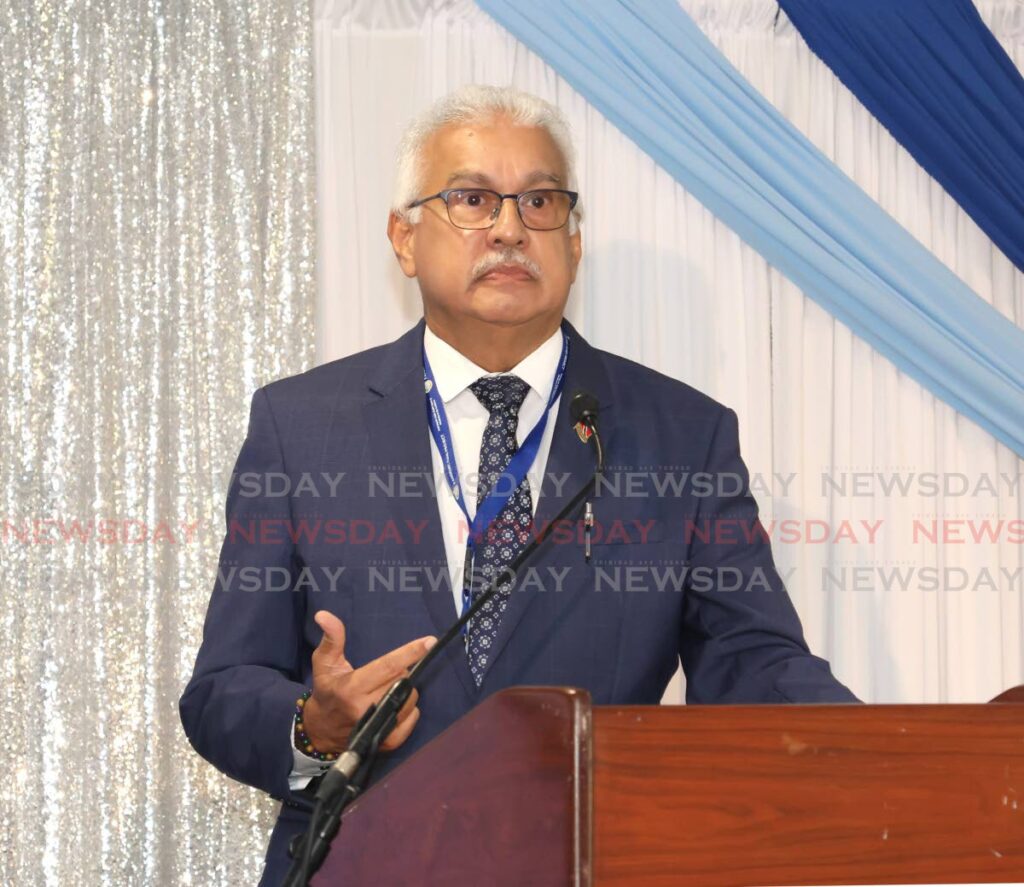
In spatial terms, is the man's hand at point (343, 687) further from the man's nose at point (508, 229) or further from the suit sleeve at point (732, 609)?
the man's nose at point (508, 229)

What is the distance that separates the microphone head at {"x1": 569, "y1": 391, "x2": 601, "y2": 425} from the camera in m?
2.02

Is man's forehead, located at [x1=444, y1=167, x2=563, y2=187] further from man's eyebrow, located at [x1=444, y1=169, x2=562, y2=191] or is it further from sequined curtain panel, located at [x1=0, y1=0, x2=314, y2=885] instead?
sequined curtain panel, located at [x1=0, y1=0, x2=314, y2=885]

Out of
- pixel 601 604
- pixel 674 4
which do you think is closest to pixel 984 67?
pixel 674 4

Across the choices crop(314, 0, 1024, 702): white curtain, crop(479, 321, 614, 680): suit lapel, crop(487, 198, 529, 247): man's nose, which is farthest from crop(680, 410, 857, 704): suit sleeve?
crop(314, 0, 1024, 702): white curtain

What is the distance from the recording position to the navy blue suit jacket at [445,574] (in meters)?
2.27

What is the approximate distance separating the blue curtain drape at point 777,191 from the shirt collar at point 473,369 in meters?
1.04

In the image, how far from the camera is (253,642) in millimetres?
2301

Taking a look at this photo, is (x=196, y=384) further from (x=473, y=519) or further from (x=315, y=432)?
(x=473, y=519)

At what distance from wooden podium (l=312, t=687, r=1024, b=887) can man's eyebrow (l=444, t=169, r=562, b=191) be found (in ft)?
4.89

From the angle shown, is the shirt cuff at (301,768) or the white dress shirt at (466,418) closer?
the shirt cuff at (301,768)

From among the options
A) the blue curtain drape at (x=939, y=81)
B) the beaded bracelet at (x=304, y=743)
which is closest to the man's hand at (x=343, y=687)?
the beaded bracelet at (x=304, y=743)
